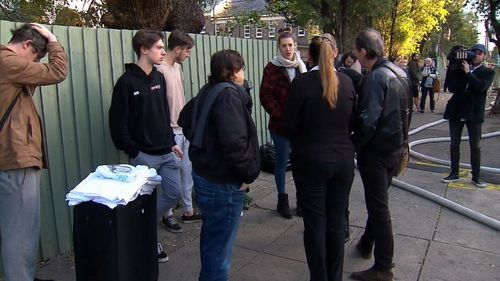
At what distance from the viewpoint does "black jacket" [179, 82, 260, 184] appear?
2.46 meters

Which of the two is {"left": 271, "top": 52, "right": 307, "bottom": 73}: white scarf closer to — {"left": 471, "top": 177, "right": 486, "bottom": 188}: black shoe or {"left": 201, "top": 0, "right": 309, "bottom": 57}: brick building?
{"left": 471, "top": 177, "right": 486, "bottom": 188}: black shoe

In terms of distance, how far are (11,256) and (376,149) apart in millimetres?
2566

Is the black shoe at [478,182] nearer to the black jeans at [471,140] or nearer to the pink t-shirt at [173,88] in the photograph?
the black jeans at [471,140]

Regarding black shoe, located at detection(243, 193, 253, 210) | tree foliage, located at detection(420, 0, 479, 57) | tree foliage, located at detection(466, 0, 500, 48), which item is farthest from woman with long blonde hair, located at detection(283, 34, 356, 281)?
tree foliage, located at detection(420, 0, 479, 57)

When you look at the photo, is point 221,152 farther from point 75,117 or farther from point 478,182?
point 478,182

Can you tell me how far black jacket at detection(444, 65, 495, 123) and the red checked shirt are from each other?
9.00 feet

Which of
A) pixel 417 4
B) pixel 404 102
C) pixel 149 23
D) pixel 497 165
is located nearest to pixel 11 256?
pixel 404 102

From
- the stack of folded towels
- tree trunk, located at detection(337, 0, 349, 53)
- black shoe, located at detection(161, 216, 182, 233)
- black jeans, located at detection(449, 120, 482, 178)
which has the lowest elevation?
black shoe, located at detection(161, 216, 182, 233)

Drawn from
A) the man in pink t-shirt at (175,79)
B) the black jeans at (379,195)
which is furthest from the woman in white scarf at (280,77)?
the black jeans at (379,195)

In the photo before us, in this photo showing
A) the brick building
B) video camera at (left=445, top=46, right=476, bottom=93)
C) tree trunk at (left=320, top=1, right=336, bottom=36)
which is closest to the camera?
video camera at (left=445, top=46, right=476, bottom=93)

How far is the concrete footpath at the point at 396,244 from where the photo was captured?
3.48m

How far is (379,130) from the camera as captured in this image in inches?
120

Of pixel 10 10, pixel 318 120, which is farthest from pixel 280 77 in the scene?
pixel 10 10

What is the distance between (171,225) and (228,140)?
2142mm
